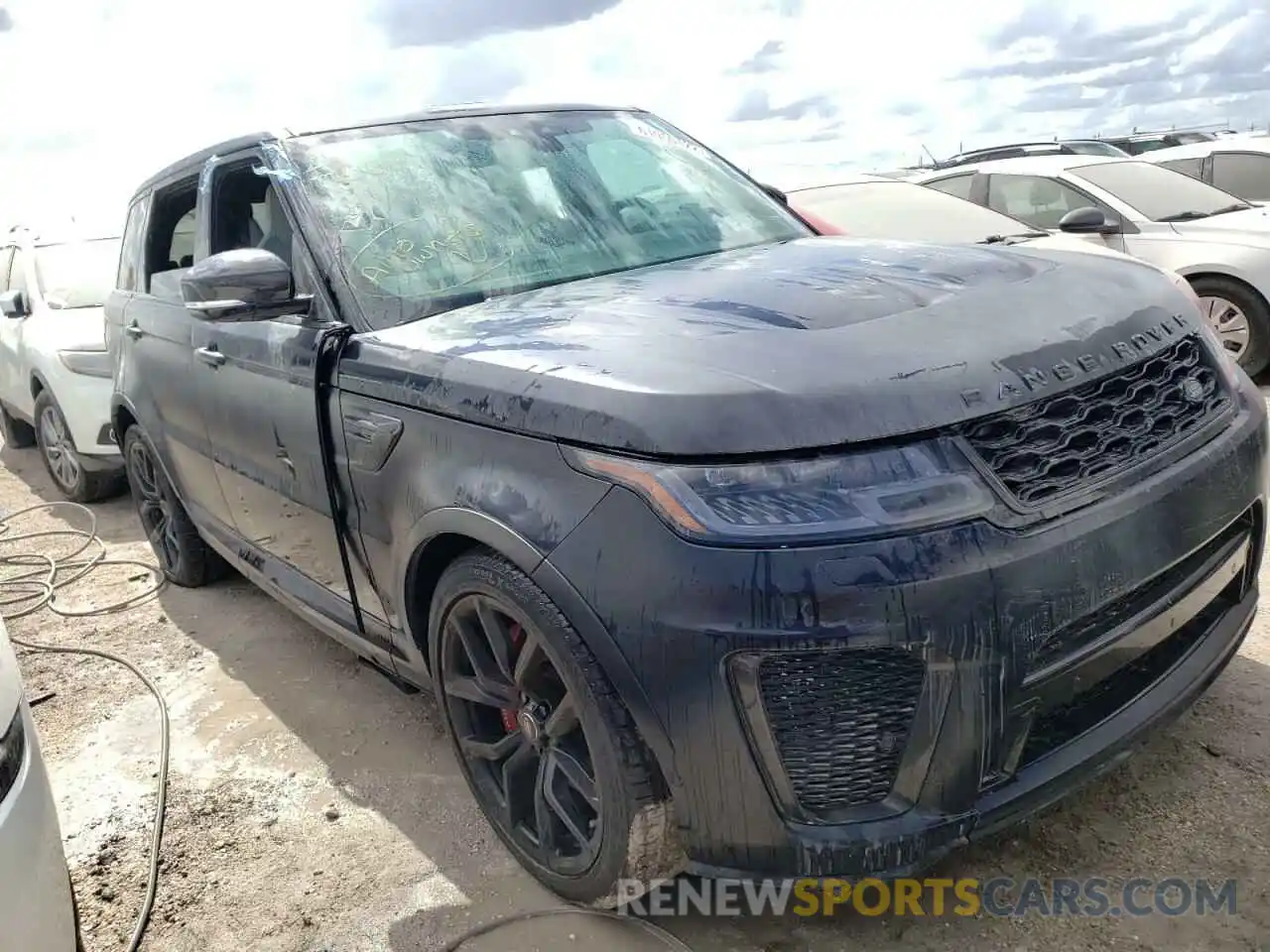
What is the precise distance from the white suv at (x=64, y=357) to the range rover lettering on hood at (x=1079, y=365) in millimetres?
5308

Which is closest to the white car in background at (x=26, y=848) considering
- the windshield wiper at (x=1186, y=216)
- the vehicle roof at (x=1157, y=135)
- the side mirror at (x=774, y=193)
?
the side mirror at (x=774, y=193)

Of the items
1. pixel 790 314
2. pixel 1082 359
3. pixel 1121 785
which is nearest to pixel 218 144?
pixel 790 314

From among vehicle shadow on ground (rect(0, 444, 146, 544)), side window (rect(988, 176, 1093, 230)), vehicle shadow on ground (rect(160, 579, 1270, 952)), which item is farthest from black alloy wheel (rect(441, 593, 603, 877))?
side window (rect(988, 176, 1093, 230))

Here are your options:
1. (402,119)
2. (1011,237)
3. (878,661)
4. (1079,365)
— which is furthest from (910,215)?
(878,661)

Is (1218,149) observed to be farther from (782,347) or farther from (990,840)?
(782,347)

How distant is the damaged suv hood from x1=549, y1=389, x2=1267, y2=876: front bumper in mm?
207

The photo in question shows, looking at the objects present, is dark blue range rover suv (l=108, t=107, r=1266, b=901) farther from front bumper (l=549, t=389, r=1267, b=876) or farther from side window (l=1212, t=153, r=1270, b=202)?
side window (l=1212, t=153, r=1270, b=202)

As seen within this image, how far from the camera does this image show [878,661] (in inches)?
69.5

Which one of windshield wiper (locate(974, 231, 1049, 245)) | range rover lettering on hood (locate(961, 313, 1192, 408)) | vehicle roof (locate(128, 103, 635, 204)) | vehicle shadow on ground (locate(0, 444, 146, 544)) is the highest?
vehicle roof (locate(128, 103, 635, 204))

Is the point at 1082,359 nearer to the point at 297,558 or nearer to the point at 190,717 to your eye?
the point at 297,558

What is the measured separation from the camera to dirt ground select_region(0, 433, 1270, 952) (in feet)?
7.41

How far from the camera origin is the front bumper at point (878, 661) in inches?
68.3

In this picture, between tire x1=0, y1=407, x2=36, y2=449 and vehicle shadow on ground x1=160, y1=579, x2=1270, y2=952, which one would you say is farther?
tire x1=0, y1=407, x2=36, y2=449

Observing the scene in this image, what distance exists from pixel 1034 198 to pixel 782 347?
6373 millimetres
